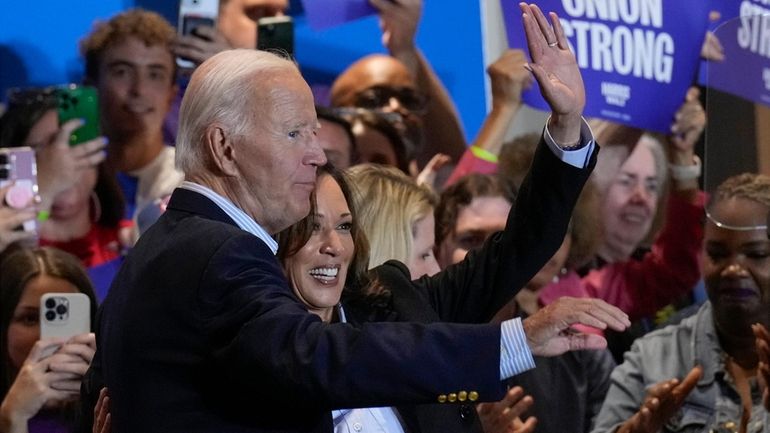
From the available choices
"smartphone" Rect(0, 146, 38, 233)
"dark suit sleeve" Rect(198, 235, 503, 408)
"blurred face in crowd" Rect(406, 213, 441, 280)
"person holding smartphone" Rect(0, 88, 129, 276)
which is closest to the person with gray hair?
"dark suit sleeve" Rect(198, 235, 503, 408)

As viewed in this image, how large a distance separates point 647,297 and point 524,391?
0.94 metres

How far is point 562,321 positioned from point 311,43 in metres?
2.73

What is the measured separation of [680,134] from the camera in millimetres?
3957

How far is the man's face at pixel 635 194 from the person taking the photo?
3.99 m

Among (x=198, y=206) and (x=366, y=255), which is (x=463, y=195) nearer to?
(x=366, y=255)

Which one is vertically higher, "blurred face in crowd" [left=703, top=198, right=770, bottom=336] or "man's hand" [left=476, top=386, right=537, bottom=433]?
"blurred face in crowd" [left=703, top=198, right=770, bottom=336]

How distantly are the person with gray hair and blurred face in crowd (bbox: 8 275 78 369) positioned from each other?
1.18 meters

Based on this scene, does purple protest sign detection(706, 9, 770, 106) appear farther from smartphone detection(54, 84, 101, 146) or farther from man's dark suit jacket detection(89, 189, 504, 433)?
smartphone detection(54, 84, 101, 146)

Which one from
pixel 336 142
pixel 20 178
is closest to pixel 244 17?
pixel 336 142

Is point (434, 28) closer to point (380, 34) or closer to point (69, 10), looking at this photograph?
point (380, 34)

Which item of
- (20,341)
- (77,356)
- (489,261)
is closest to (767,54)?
(489,261)

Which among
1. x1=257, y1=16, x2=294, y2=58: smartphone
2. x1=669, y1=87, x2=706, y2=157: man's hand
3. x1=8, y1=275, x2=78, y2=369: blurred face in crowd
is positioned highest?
x1=257, y1=16, x2=294, y2=58: smartphone

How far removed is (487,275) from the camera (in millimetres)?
2293

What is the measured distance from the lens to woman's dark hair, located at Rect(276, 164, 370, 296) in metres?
2.25
